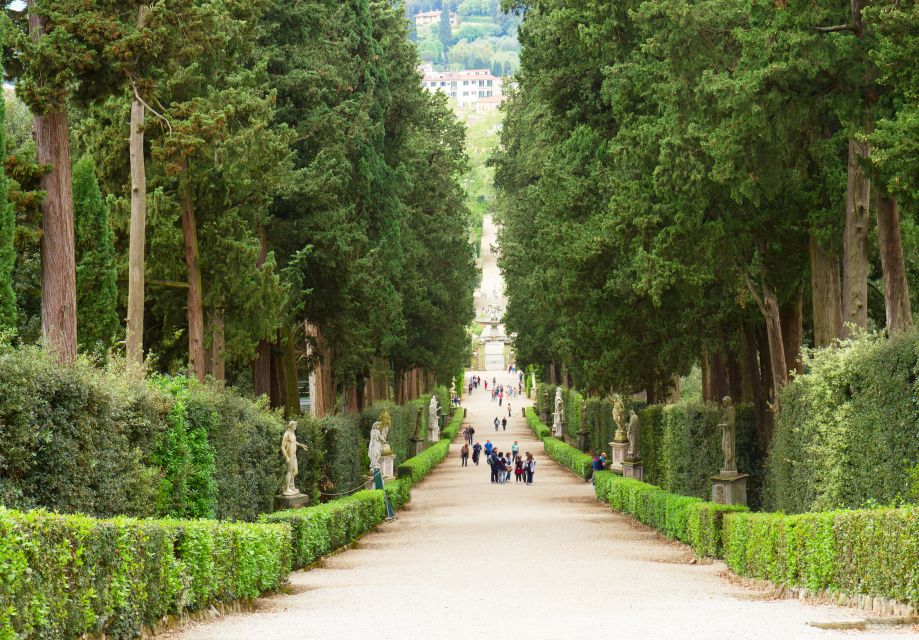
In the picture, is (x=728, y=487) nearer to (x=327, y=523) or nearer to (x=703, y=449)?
(x=703, y=449)

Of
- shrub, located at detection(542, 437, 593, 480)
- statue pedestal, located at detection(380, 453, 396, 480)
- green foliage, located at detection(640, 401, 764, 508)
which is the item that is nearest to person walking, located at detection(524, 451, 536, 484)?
shrub, located at detection(542, 437, 593, 480)

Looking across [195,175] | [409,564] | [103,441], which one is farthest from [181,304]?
[103,441]

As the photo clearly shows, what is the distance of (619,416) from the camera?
3750cm

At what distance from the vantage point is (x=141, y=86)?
18.3 m

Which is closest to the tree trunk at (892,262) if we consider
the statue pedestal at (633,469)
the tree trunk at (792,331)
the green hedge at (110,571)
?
the tree trunk at (792,331)

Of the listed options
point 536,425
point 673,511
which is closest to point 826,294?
point 673,511

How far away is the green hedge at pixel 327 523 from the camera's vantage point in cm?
1911

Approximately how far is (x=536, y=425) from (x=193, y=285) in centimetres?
5236

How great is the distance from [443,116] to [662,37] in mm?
28760

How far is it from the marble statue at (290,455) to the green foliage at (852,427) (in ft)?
26.9

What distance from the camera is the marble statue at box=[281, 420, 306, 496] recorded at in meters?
22.4

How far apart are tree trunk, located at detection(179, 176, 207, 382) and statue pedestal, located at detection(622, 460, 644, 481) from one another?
14.5 metres

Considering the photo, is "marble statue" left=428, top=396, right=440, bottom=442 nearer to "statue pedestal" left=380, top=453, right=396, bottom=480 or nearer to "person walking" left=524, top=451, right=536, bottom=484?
"person walking" left=524, top=451, right=536, bottom=484

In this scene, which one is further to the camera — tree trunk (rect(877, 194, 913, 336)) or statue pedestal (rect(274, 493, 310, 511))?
statue pedestal (rect(274, 493, 310, 511))
